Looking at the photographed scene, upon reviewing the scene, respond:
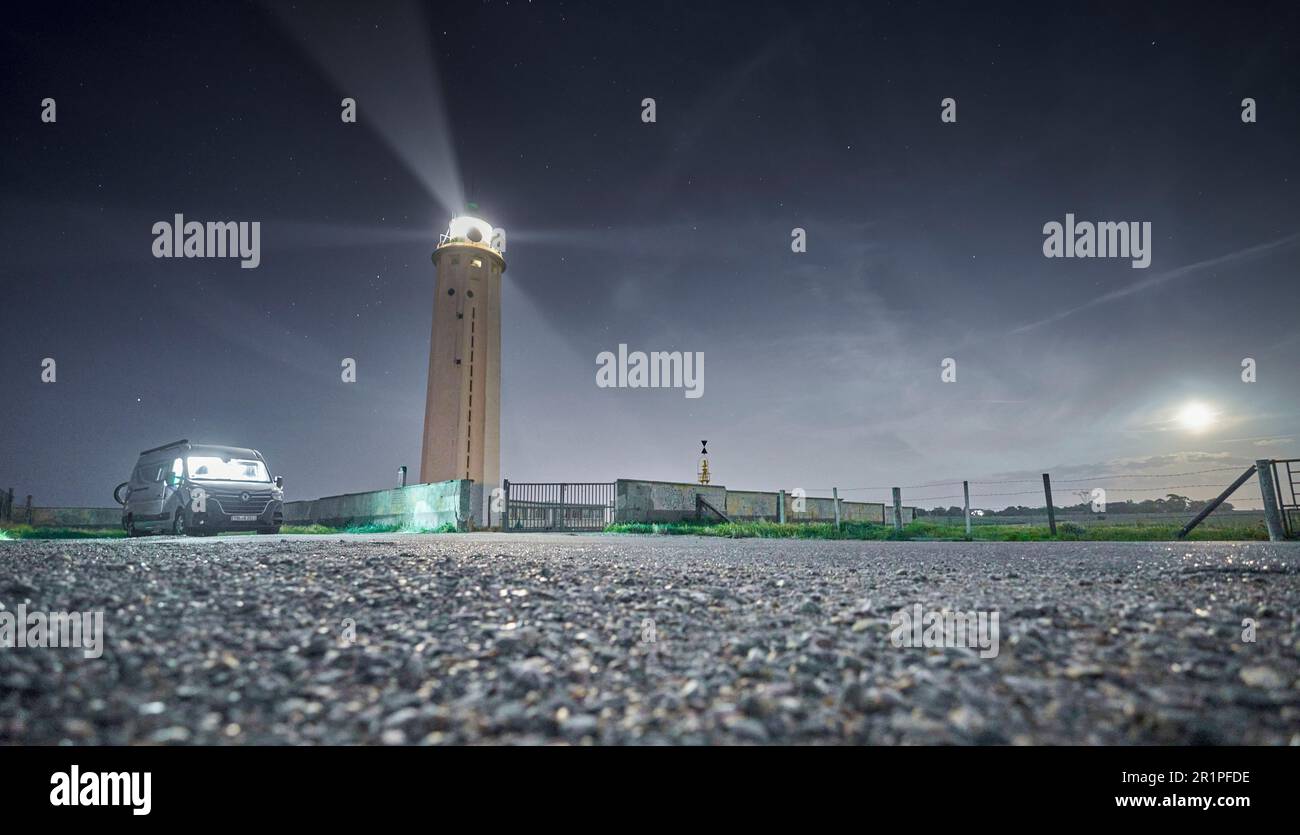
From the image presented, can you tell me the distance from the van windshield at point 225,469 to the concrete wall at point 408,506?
5553 mm

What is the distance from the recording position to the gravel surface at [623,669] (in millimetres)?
1662

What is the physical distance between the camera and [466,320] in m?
32.0

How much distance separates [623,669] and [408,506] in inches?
849

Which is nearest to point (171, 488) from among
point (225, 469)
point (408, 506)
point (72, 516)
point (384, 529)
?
point (225, 469)

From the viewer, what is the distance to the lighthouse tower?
1226 inches

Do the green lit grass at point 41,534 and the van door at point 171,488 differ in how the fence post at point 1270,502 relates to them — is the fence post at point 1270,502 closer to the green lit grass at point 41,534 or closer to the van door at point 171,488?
the van door at point 171,488

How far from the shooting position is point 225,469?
14.3 metres

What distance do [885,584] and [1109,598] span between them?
140 centimetres

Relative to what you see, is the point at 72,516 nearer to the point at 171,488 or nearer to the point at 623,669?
the point at 171,488

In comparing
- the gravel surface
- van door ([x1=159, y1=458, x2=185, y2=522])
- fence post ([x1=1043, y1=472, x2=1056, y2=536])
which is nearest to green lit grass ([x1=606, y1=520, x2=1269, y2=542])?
fence post ([x1=1043, y1=472, x2=1056, y2=536])
